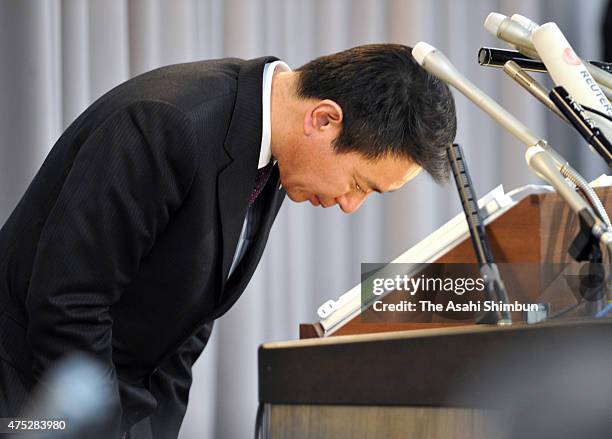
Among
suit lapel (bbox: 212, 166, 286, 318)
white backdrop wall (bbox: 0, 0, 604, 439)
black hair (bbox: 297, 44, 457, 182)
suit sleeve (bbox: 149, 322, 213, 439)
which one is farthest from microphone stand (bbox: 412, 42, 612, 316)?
white backdrop wall (bbox: 0, 0, 604, 439)

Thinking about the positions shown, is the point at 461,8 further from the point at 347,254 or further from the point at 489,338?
the point at 489,338

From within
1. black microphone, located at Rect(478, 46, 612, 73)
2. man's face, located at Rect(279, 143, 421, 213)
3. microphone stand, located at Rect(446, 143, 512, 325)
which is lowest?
microphone stand, located at Rect(446, 143, 512, 325)

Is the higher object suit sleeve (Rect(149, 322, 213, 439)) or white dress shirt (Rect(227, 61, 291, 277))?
white dress shirt (Rect(227, 61, 291, 277))

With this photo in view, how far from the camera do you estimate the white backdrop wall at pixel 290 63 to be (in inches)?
101

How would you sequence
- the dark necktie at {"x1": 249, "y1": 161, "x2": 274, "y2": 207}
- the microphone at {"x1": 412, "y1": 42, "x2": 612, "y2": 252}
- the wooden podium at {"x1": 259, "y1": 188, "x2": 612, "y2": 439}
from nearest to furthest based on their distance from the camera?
the wooden podium at {"x1": 259, "y1": 188, "x2": 612, "y2": 439} → the microphone at {"x1": 412, "y1": 42, "x2": 612, "y2": 252} → the dark necktie at {"x1": 249, "y1": 161, "x2": 274, "y2": 207}

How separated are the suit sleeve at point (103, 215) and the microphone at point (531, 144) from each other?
0.38m

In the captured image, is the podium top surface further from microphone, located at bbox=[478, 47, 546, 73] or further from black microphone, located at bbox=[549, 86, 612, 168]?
microphone, located at bbox=[478, 47, 546, 73]

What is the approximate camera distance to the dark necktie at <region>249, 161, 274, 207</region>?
134 centimetres

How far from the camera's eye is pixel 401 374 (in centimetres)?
68

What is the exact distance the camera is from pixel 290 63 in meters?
2.87

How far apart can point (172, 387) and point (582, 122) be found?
917 mm

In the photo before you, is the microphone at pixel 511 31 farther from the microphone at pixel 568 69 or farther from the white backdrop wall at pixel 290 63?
the white backdrop wall at pixel 290 63

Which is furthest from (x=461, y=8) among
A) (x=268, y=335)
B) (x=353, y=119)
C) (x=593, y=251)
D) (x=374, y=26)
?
(x=593, y=251)

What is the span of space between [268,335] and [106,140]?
5.71ft
